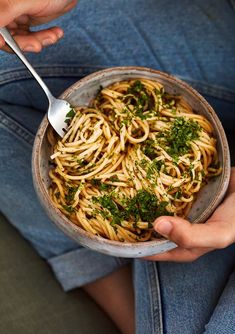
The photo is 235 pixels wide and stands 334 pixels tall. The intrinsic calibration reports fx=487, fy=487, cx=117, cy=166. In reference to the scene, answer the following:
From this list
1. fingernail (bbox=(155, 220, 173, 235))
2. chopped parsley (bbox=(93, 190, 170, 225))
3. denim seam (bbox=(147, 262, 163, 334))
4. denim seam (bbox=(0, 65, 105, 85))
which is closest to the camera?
fingernail (bbox=(155, 220, 173, 235))

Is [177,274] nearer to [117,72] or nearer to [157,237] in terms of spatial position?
[157,237]

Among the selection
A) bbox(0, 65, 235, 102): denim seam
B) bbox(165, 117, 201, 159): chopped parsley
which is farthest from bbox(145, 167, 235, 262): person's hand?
bbox(0, 65, 235, 102): denim seam

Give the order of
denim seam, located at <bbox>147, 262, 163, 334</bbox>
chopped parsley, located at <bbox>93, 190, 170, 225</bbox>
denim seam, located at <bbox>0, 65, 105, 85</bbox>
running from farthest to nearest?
denim seam, located at <bbox>0, 65, 105, 85</bbox> → denim seam, located at <bbox>147, 262, 163, 334</bbox> → chopped parsley, located at <bbox>93, 190, 170, 225</bbox>

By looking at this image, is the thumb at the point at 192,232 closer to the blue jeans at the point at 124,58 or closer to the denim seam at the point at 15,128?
the blue jeans at the point at 124,58

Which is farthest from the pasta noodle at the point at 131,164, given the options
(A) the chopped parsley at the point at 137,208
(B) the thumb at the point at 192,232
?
(B) the thumb at the point at 192,232

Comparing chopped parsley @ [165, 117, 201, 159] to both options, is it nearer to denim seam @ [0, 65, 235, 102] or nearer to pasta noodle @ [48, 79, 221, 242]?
pasta noodle @ [48, 79, 221, 242]

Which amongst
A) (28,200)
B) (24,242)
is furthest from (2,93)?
(24,242)

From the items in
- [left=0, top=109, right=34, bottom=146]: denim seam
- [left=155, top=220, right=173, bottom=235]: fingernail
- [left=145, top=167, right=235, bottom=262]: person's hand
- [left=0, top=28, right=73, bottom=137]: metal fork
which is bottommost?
[left=145, top=167, right=235, bottom=262]: person's hand
